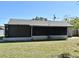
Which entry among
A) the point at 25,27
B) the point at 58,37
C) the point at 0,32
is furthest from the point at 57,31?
the point at 0,32

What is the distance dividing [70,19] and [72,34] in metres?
8.62

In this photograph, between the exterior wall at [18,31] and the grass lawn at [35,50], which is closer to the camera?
the grass lawn at [35,50]

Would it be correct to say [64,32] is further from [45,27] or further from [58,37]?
[45,27]

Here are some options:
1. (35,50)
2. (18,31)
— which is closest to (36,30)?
(18,31)

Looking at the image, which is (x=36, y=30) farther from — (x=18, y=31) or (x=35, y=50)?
(x=35, y=50)

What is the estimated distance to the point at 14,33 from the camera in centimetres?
3055

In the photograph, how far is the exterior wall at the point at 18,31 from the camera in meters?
30.4

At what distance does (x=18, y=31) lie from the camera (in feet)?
101

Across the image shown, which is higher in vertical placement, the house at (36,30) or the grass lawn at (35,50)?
the house at (36,30)

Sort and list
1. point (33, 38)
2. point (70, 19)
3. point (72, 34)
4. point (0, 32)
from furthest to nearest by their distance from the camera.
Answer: point (0, 32), point (70, 19), point (72, 34), point (33, 38)

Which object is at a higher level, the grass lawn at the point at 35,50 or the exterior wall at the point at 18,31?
the exterior wall at the point at 18,31

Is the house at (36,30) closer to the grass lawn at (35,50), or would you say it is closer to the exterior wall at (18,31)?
the exterior wall at (18,31)

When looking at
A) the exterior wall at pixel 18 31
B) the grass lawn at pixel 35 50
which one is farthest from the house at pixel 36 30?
the grass lawn at pixel 35 50

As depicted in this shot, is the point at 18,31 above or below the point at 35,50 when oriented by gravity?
above
